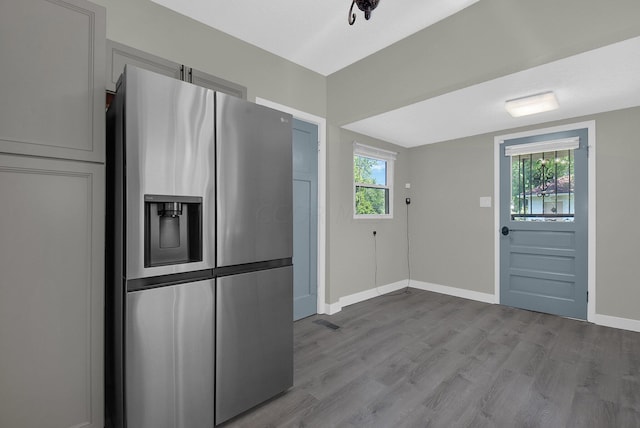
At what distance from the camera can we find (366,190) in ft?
14.0

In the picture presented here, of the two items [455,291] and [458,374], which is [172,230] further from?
[455,291]

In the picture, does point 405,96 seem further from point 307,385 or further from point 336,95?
point 307,385

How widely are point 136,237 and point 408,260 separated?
165 inches

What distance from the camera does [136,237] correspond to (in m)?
1.36

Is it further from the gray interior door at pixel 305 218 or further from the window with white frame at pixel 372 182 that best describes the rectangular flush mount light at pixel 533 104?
the gray interior door at pixel 305 218

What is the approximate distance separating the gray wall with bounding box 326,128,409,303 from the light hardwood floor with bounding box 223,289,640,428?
0.60 metres

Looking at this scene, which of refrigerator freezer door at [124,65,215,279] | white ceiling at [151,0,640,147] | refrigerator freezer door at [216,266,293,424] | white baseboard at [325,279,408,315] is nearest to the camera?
refrigerator freezer door at [124,65,215,279]

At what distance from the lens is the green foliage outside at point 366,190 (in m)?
4.14

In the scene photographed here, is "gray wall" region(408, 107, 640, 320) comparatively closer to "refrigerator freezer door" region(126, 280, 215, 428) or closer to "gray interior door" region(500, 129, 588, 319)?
"gray interior door" region(500, 129, 588, 319)

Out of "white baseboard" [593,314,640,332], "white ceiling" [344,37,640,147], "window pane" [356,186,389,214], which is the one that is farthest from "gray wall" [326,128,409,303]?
"white baseboard" [593,314,640,332]

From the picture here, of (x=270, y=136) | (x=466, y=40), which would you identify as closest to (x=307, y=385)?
(x=270, y=136)

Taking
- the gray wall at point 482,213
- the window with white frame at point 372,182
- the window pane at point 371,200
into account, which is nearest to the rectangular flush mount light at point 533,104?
the gray wall at point 482,213

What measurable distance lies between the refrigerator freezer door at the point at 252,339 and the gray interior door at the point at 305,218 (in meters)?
1.40

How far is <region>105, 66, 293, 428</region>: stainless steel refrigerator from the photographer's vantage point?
1361mm
